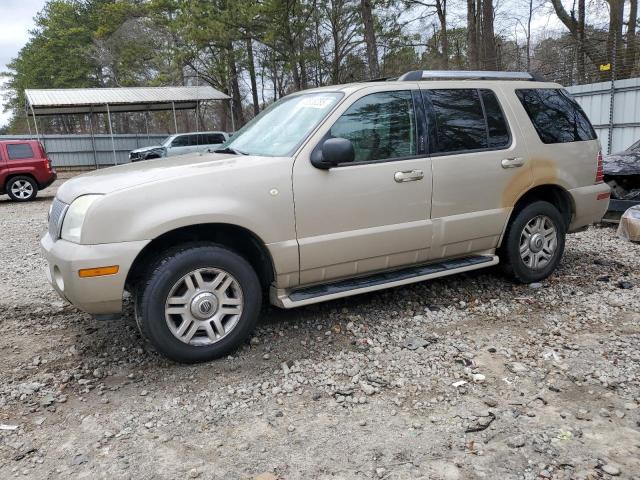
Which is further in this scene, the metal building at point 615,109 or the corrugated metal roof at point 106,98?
the corrugated metal roof at point 106,98

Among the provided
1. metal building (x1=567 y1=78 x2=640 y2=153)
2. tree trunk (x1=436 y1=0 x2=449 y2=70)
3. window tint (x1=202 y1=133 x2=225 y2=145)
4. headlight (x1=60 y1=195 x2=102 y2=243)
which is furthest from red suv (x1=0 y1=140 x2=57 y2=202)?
tree trunk (x1=436 y1=0 x2=449 y2=70)

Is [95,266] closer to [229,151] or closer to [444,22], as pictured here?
[229,151]

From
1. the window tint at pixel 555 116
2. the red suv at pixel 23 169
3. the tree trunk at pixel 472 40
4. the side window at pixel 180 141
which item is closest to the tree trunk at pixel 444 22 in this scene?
the tree trunk at pixel 472 40

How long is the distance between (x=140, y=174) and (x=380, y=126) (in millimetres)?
1821

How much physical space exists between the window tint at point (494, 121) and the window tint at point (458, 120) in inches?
2.6

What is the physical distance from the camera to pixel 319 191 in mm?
3785

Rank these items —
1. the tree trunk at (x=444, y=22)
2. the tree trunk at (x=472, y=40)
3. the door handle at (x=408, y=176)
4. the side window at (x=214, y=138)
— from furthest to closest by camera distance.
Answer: the tree trunk at (x=444, y=22) → the side window at (x=214, y=138) → the tree trunk at (x=472, y=40) → the door handle at (x=408, y=176)

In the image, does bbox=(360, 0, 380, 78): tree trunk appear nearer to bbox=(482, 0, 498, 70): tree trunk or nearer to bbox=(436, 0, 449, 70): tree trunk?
bbox=(482, 0, 498, 70): tree trunk

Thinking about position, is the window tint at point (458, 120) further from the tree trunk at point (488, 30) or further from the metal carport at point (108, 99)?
the metal carport at point (108, 99)

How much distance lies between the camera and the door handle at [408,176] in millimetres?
4062

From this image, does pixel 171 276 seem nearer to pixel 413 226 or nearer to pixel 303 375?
pixel 303 375

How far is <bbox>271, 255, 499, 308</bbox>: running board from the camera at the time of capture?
151 inches

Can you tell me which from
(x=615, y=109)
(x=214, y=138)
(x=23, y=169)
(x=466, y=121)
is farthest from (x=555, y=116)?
(x=214, y=138)

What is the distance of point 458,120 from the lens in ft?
14.7
